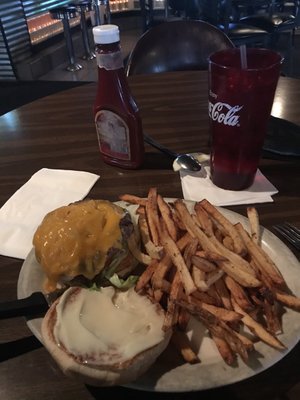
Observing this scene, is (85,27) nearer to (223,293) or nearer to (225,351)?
(223,293)

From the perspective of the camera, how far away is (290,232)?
88cm

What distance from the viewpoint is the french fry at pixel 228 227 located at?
748 millimetres

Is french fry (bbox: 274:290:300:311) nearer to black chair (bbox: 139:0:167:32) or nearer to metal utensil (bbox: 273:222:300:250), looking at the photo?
metal utensil (bbox: 273:222:300:250)

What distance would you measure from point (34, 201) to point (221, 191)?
56 centimetres

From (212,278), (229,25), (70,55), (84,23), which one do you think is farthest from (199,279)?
(84,23)

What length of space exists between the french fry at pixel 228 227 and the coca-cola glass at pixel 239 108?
24cm

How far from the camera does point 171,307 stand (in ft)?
2.06

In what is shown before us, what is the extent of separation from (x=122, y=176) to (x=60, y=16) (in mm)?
4613

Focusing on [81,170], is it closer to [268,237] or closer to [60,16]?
[268,237]

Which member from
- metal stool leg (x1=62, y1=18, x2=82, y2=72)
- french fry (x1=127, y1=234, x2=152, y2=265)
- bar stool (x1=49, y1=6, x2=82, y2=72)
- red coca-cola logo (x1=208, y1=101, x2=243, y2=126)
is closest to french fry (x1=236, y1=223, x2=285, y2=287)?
french fry (x1=127, y1=234, x2=152, y2=265)

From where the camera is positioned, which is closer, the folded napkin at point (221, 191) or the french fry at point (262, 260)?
the french fry at point (262, 260)

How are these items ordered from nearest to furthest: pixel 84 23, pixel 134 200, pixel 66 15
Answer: pixel 134 200, pixel 66 15, pixel 84 23

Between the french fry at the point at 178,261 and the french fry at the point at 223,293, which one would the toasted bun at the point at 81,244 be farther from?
Result: the french fry at the point at 223,293

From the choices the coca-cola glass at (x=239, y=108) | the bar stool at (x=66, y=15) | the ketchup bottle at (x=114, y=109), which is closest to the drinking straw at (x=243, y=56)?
the coca-cola glass at (x=239, y=108)
